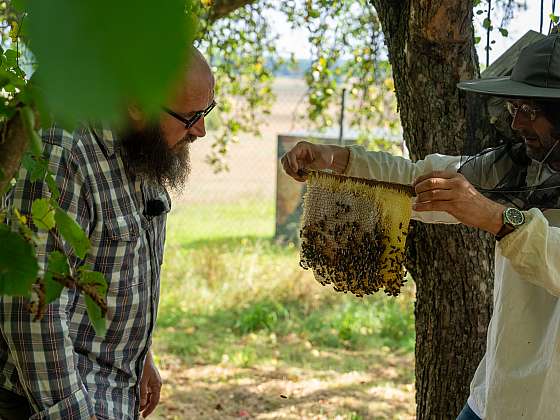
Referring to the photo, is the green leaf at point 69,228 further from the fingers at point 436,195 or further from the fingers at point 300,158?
the fingers at point 300,158

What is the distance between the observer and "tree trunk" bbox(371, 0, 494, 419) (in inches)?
104

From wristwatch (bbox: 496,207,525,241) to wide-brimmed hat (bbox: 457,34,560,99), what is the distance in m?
0.31

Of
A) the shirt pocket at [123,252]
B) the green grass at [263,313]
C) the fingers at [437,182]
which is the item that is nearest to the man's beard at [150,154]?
the shirt pocket at [123,252]

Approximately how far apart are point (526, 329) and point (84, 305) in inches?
46.2

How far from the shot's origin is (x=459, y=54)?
263cm

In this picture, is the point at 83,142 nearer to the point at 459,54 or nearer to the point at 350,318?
the point at 459,54

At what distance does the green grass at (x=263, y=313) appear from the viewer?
18.3ft

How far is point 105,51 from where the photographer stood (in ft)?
1.08

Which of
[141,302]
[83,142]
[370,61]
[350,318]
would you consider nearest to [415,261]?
[141,302]

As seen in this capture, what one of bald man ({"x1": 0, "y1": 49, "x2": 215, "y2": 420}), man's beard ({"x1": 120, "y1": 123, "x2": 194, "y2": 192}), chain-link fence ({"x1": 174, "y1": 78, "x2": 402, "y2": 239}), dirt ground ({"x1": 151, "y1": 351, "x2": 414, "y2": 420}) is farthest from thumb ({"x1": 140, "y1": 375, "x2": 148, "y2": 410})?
chain-link fence ({"x1": 174, "y1": 78, "x2": 402, "y2": 239})

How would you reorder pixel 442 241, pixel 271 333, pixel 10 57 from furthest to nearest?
pixel 271 333, pixel 442 241, pixel 10 57

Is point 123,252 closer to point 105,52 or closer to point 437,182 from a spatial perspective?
point 437,182

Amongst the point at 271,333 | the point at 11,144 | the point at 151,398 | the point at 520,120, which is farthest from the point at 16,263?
the point at 271,333

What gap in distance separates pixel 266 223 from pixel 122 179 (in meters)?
7.48
